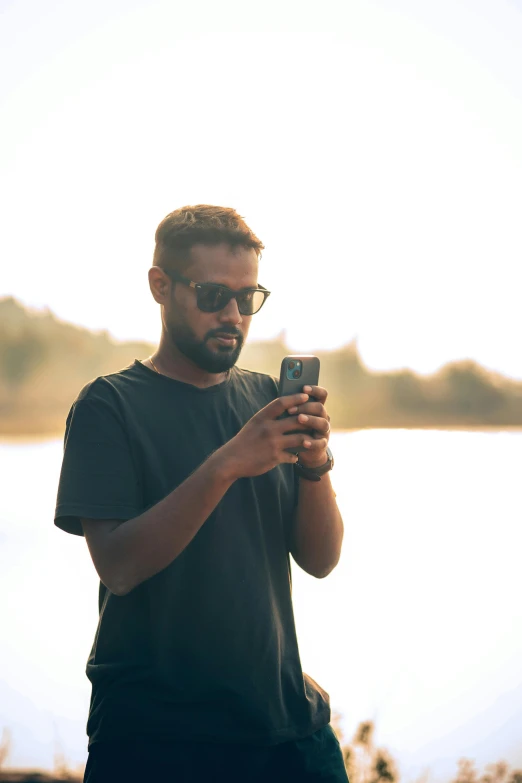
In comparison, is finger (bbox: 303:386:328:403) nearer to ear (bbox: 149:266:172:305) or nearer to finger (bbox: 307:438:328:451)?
finger (bbox: 307:438:328:451)

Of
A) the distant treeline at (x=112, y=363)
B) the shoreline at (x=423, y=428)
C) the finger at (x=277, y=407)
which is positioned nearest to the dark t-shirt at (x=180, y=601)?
the finger at (x=277, y=407)

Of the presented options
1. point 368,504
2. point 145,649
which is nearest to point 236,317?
point 145,649

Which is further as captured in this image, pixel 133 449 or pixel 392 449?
pixel 392 449

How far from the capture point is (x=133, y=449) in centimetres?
156

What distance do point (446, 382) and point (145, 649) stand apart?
5.51 meters

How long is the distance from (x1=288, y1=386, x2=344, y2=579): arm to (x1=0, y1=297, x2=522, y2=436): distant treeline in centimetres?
380

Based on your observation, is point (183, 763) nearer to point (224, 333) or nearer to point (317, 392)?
point (317, 392)

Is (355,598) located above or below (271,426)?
below

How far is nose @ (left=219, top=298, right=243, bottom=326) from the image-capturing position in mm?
1657

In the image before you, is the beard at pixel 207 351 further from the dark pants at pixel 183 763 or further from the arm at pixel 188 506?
the dark pants at pixel 183 763

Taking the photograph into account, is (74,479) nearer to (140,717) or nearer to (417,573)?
(140,717)

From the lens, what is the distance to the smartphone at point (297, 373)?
5.15 ft

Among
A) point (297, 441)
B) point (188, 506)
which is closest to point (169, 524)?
point (188, 506)

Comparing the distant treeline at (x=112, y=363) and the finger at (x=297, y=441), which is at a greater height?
the distant treeline at (x=112, y=363)
